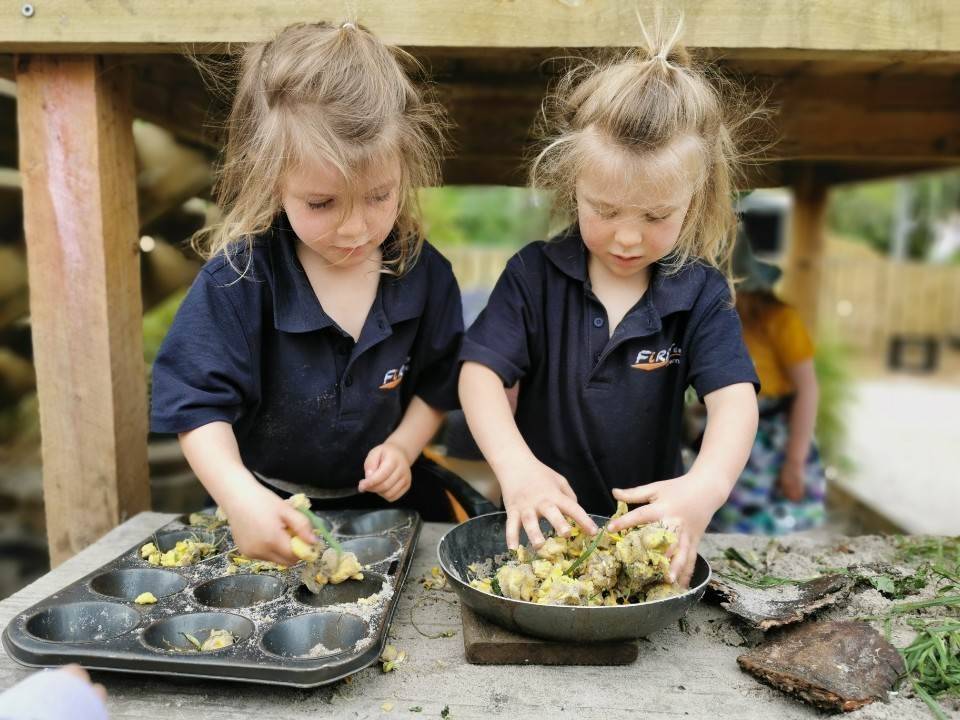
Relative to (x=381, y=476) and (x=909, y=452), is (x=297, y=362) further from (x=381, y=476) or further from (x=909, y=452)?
(x=909, y=452)

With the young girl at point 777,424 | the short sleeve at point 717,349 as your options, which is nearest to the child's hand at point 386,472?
the short sleeve at point 717,349

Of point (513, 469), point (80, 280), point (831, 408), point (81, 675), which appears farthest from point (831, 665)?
point (831, 408)

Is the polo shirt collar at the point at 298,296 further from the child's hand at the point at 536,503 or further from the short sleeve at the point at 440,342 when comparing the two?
the child's hand at the point at 536,503

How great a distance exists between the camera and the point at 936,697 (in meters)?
1.46

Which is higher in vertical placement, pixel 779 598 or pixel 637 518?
pixel 637 518

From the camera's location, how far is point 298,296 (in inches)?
81.7

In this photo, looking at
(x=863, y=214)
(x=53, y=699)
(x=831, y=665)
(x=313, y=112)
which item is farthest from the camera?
(x=863, y=214)

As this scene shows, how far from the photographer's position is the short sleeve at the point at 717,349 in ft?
6.70

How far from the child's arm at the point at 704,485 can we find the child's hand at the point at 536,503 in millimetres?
98

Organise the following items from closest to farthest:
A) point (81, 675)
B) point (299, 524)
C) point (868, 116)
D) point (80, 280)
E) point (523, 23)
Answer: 1. point (81, 675)
2. point (299, 524)
3. point (523, 23)
4. point (80, 280)
5. point (868, 116)

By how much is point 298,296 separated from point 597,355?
2.50 ft

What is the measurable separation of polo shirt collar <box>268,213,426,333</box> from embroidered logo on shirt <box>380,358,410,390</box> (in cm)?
14

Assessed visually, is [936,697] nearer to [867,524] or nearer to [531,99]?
[531,99]

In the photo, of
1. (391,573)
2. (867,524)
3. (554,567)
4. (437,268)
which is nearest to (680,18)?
(437,268)
